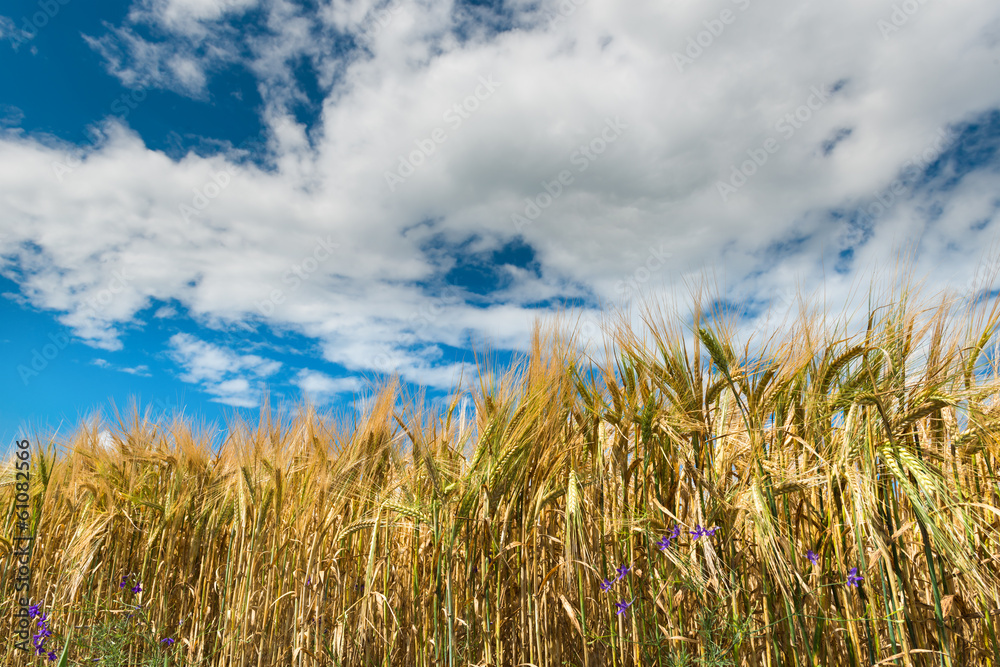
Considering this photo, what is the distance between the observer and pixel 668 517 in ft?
8.83

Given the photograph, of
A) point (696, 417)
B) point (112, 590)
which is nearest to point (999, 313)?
point (696, 417)

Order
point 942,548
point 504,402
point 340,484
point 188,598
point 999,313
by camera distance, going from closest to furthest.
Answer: point 942,548 < point 999,313 < point 504,402 < point 340,484 < point 188,598

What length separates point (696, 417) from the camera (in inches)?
99.2

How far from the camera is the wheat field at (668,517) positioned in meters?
2.16

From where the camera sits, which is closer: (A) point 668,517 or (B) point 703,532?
(B) point 703,532

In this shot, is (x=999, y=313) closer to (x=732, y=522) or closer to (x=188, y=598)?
(x=732, y=522)

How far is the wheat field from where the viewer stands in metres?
2.16

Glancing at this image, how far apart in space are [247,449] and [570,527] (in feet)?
8.56

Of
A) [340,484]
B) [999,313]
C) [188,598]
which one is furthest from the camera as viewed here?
[188,598]

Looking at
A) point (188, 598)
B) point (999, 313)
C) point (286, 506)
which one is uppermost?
point (999, 313)

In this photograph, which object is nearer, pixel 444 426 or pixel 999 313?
pixel 999 313

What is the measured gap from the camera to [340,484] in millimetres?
3104

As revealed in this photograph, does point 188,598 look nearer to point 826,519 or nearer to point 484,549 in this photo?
point 484,549

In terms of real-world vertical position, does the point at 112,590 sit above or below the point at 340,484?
below
